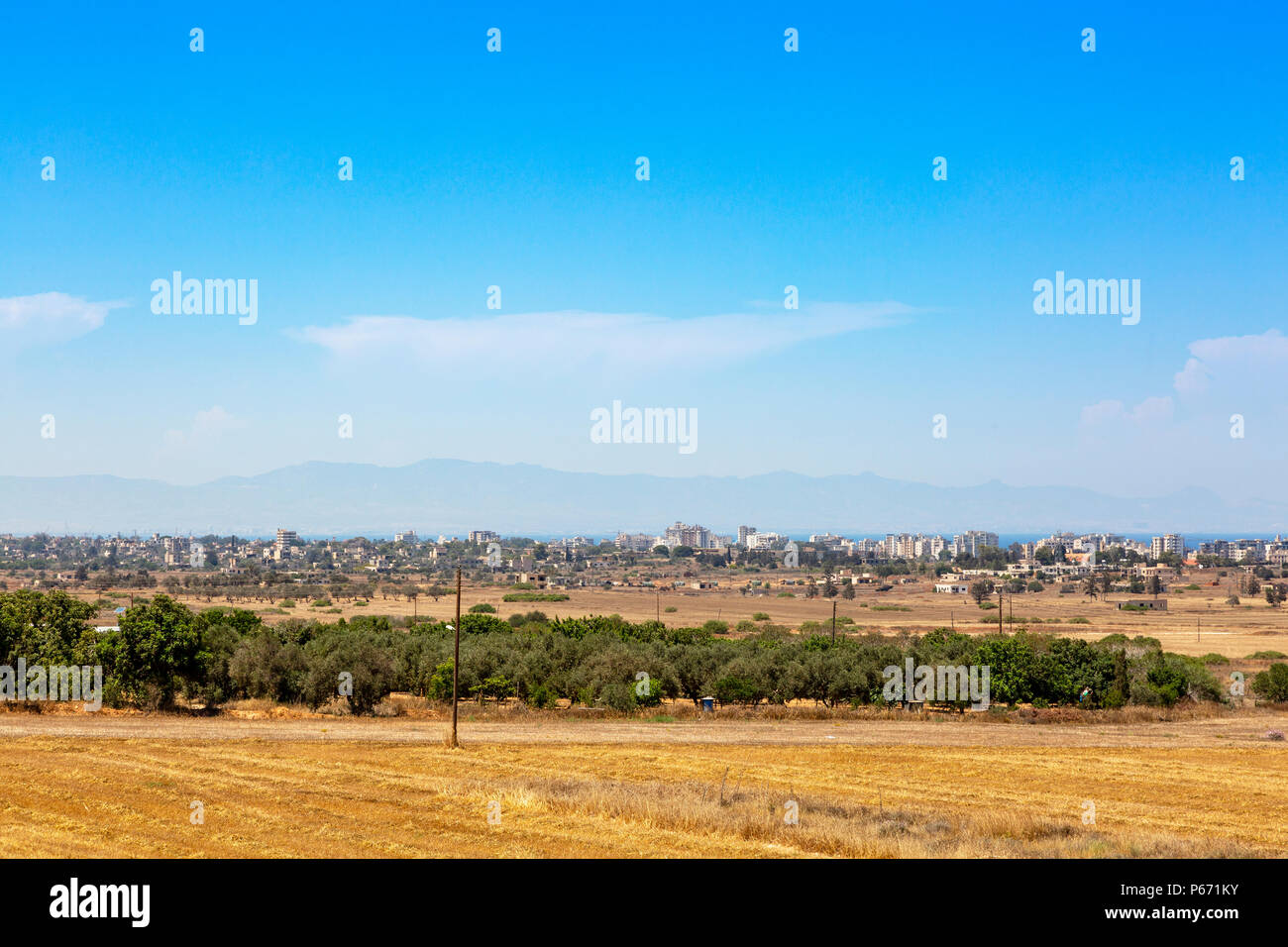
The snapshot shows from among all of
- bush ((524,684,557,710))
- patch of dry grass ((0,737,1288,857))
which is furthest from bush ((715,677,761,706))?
patch of dry grass ((0,737,1288,857))

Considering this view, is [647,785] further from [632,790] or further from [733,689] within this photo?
[733,689]

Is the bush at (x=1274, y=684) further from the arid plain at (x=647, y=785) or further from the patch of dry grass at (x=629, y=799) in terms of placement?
the patch of dry grass at (x=629, y=799)

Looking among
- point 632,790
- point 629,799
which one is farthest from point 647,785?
point 629,799

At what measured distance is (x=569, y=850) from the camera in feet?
65.9

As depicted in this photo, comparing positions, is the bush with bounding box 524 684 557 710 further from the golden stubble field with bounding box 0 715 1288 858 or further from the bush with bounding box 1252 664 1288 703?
the bush with bounding box 1252 664 1288 703

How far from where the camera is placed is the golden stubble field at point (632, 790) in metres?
20.7

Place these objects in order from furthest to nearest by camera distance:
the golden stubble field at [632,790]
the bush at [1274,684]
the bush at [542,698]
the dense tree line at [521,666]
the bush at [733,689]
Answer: the bush at [1274,684], the bush at [733,689], the bush at [542,698], the dense tree line at [521,666], the golden stubble field at [632,790]

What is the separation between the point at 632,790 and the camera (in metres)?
26.2

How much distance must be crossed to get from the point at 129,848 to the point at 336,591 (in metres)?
140

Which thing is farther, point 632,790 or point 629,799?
point 632,790

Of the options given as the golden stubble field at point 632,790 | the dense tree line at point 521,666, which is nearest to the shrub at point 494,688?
the dense tree line at point 521,666

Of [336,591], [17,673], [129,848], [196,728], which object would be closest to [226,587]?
[336,591]

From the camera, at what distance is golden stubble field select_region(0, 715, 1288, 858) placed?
20.7 m
